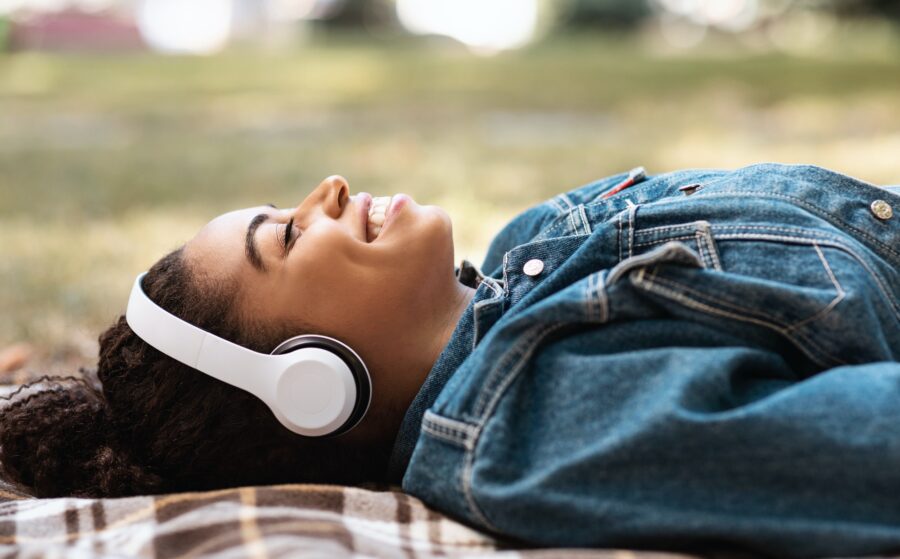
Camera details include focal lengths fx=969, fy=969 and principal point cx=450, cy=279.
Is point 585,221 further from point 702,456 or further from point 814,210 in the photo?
point 702,456

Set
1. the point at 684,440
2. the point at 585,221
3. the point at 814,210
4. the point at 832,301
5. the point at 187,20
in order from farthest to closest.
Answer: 1. the point at 187,20
2. the point at 585,221
3. the point at 814,210
4. the point at 832,301
5. the point at 684,440

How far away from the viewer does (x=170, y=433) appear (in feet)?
6.31

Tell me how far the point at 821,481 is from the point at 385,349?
859mm

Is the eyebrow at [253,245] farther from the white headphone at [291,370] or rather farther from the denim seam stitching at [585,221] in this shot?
the denim seam stitching at [585,221]

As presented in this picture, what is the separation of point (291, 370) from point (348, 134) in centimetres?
638

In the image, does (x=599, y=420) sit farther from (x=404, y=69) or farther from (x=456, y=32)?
(x=456, y=32)

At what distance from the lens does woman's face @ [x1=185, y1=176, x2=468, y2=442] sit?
1919 millimetres

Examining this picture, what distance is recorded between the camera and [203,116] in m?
9.15

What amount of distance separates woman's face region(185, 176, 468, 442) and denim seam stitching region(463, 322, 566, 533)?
0.33 m

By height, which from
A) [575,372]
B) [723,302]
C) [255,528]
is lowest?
[255,528]

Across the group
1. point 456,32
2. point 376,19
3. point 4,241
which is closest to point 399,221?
point 4,241

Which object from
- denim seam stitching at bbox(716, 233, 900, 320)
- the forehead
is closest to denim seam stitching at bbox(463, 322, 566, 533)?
denim seam stitching at bbox(716, 233, 900, 320)

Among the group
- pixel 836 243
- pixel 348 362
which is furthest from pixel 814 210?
pixel 348 362

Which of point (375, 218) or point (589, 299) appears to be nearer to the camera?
point (589, 299)
